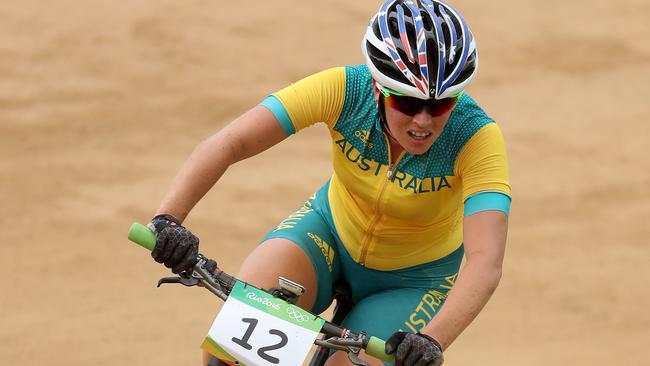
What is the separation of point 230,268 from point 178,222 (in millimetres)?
4355

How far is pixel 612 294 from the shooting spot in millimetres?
8805

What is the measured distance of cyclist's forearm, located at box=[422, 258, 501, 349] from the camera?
450cm

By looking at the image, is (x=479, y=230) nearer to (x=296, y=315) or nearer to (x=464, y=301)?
(x=464, y=301)

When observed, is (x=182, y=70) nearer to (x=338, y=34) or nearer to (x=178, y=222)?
(x=338, y=34)

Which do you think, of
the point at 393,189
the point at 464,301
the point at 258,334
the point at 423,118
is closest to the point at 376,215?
the point at 393,189

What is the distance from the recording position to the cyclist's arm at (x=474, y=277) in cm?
452

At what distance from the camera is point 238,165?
10266mm

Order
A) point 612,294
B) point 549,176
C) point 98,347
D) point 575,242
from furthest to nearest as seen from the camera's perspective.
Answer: point 549,176
point 575,242
point 612,294
point 98,347

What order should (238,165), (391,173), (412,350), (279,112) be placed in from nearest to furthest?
1. (412,350)
2. (279,112)
3. (391,173)
4. (238,165)

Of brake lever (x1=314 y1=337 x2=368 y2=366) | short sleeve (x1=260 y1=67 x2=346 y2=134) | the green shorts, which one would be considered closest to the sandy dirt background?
the green shorts

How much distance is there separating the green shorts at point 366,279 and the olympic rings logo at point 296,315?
2.21 ft

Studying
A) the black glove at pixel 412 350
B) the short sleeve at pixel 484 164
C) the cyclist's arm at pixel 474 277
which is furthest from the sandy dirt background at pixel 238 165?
the black glove at pixel 412 350

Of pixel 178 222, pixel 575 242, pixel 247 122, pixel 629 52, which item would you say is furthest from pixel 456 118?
pixel 629 52

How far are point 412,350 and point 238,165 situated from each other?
6.13 meters
